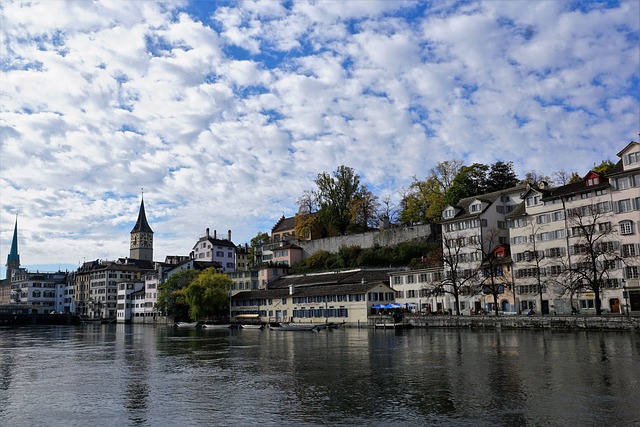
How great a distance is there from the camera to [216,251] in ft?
470

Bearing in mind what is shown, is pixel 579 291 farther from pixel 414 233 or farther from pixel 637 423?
pixel 637 423

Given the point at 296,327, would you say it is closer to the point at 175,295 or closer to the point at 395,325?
the point at 395,325

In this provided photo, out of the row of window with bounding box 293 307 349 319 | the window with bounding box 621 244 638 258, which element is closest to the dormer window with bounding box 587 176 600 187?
the window with bounding box 621 244 638 258

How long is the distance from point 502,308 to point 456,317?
→ 778cm

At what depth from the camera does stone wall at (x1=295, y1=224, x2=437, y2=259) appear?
92.8 m

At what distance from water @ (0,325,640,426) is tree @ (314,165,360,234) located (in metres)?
67.0

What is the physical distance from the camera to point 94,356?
1797 inches

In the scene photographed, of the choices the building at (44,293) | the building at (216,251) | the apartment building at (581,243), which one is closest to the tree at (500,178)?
→ the apartment building at (581,243)

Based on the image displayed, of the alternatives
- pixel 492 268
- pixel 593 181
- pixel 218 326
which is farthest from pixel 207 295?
pixel 593 181

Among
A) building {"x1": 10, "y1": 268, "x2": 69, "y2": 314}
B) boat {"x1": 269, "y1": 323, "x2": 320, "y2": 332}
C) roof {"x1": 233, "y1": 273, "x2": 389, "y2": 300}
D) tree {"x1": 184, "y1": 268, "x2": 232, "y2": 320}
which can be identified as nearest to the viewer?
boat {"x1": 269, "y1": 323, "x2": 320, "y2": 332}

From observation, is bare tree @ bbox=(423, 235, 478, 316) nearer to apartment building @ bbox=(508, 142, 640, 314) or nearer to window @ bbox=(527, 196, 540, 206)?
apartment building @ bbox=(508, 142, 640, 314)

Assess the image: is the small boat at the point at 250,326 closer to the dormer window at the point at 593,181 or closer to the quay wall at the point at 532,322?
the quay wall at the point at 532,322

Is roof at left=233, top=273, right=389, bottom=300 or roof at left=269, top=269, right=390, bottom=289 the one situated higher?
roof at left=269, top=269, right=390, bottom=289

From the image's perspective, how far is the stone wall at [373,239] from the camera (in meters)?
92.8
